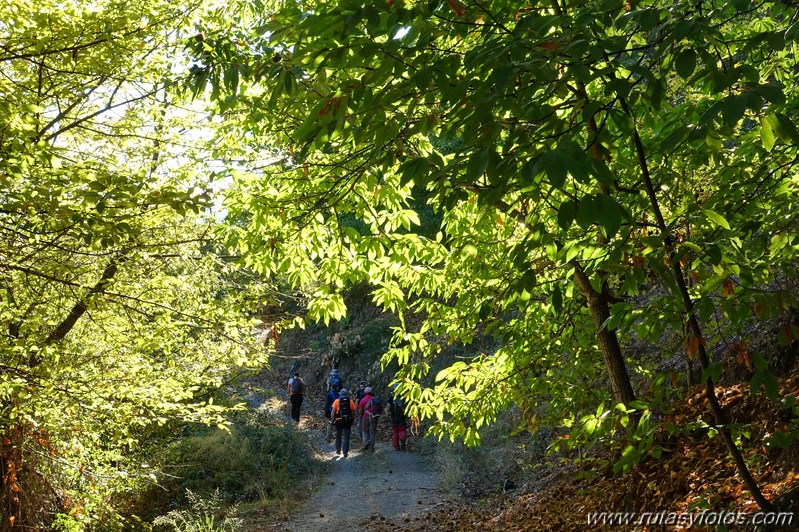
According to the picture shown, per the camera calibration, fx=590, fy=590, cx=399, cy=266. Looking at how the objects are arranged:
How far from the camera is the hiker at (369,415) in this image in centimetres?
1614

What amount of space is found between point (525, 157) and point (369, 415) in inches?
578

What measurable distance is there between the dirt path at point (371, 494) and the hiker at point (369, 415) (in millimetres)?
347

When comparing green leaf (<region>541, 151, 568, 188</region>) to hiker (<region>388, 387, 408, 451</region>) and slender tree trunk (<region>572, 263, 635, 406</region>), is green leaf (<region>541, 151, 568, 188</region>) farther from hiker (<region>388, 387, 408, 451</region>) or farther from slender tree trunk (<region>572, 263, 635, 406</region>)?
hiker (<region>388, 387, 408, 451</region>)

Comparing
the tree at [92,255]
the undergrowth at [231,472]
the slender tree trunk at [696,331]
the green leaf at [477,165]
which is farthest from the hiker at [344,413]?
the green leaf at [477,165]

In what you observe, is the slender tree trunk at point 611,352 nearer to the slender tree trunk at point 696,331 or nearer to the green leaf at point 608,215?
the slender tree trunk at point 696,331

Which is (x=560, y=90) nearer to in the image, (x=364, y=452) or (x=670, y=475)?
(x=670, y=475)

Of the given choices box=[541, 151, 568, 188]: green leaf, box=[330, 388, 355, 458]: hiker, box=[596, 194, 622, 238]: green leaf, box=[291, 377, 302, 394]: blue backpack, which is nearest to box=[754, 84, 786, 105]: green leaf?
box=[596, 194, 622, 238]: green leaf

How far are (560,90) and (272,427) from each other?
15.2 m

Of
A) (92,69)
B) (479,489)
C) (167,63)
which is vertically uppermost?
(167,63)

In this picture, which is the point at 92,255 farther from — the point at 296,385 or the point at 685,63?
the point at 296,385

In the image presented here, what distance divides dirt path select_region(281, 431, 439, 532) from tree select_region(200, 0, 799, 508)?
5246 millimetres

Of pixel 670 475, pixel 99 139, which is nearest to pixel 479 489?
pixel 670 475

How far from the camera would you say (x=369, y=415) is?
16250 millimetres

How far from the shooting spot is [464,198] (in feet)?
9.41
